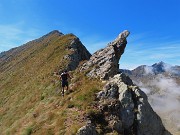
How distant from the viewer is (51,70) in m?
54.4

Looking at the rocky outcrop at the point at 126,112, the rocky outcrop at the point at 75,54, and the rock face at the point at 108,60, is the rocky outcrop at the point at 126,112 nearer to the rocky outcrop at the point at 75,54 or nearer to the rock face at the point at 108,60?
the rock face at the point at 108,60

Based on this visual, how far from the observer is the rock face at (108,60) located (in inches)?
1481

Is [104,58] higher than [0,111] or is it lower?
higher

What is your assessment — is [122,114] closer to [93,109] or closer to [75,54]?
[93,109]

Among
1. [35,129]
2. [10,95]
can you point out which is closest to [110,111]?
[35,129]

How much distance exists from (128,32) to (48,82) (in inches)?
599

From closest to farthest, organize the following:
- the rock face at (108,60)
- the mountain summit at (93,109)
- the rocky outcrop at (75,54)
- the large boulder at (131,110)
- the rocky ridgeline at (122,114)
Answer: the rocky ridgeline at (122,114) < the mountain summit at (93,109) < the large boulder at (131,110) < the rock face at (108,60) < the rocky outcrop at (75,54)

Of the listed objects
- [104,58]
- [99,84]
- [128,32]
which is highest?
[128,32]

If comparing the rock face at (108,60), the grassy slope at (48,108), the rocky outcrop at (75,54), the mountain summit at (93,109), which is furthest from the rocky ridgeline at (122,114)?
the rocky outcrop at (75,54)

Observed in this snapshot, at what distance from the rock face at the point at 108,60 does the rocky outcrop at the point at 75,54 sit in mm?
8576

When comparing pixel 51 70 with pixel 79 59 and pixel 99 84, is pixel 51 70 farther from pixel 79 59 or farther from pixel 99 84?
pixel 99 84

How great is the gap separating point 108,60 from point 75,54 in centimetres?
1908

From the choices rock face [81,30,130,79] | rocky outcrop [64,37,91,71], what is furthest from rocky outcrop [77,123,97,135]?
rocky outcrop [64,37,91,71]

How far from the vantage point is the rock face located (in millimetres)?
37625
